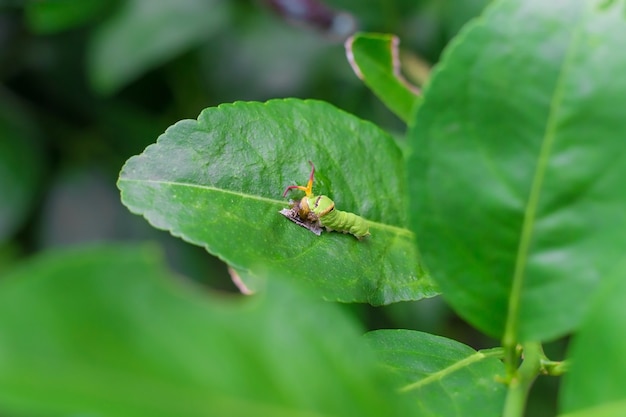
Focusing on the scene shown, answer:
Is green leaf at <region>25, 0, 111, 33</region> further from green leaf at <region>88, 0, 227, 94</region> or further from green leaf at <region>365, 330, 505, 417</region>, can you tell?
green leaf at <region>365, 330, 505, 417</region>

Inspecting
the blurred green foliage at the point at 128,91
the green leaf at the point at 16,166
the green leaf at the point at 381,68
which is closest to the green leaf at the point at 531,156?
the green leaf at the point at 381,68

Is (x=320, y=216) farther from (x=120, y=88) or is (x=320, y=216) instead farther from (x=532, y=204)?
(x=120, y=88)

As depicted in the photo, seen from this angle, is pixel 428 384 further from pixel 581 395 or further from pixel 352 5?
pixel 352 5

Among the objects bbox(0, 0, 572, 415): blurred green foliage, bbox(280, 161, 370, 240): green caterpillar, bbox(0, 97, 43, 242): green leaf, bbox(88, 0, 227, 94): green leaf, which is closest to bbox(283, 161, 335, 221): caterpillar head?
bbox(280, 161, 370, 240): green caterpillar

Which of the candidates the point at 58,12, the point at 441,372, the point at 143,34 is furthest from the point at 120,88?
the point at 441,372

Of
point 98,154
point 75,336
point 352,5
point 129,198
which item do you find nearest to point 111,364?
point 75,336

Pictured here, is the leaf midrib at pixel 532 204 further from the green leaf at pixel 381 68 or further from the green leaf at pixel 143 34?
the green leaf at pixel 143 34
